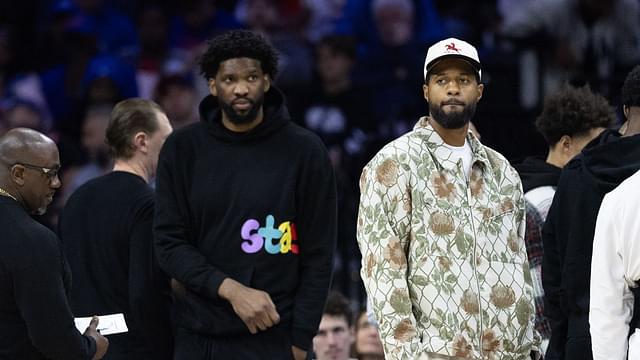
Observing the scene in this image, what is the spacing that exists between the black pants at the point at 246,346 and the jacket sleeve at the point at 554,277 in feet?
3.74

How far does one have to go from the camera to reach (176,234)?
6.22m

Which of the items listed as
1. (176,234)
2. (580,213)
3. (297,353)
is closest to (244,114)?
(176,234)

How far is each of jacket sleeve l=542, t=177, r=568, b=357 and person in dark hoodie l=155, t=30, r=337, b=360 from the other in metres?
0.94

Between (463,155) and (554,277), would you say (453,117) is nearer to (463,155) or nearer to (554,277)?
(463,155)

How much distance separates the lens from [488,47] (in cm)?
1175

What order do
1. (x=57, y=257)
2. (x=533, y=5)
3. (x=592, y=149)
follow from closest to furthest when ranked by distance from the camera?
(x=57, y=257) → (x=592, y=149) → (x=533, y=5)

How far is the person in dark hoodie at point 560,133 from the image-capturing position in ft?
22.7

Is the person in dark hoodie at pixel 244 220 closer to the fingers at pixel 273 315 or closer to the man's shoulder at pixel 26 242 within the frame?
the fingers at pixel 273 315

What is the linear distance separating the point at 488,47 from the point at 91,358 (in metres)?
6.54

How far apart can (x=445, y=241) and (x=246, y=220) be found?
91 centimetres

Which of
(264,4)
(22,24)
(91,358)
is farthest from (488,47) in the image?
(91,358)

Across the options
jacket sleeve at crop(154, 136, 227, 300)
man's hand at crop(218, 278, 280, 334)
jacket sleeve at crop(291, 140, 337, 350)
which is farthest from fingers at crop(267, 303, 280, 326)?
jacket sleeve at crop(154, 136, 227, 300)

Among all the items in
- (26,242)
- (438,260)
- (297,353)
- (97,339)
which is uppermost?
(26,242)

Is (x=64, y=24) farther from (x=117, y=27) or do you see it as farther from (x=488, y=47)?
(x=488, y=47)
